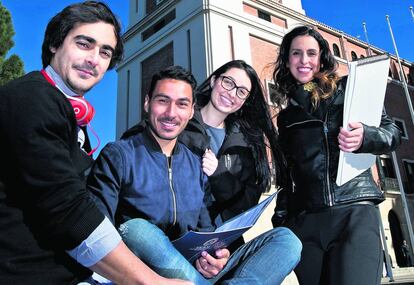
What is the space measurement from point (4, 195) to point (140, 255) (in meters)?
0.64

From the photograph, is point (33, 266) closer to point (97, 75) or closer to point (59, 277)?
point (59, 277)

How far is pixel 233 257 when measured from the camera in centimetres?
200

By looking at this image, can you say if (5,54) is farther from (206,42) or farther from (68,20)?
(68,20)

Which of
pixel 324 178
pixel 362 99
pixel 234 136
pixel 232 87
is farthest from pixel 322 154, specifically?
pixel 232 87

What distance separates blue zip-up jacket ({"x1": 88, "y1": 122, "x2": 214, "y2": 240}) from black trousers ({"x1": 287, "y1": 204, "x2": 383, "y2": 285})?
754 millimetres

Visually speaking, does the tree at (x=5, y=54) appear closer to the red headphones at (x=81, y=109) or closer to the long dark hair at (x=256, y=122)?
the long dark hair at (x=256, y=122)

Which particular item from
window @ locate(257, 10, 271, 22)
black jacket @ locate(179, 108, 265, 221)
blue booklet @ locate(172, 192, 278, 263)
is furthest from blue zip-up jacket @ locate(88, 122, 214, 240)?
window @ locate(257, 10, 271, 22)

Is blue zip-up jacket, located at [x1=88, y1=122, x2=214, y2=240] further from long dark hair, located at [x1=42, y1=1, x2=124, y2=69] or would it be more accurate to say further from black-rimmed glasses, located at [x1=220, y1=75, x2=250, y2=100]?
black-rimmed glasses, located at [x1=220, y1=75, x2=250, y2=100]

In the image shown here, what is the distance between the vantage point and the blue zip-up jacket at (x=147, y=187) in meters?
1.88

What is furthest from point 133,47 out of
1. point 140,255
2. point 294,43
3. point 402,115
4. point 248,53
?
point 402,115

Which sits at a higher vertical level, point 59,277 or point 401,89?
point 401,89

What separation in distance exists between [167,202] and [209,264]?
0.42 meters

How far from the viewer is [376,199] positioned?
2.44 meters

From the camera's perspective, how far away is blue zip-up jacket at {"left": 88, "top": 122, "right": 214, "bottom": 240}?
1877 mm
